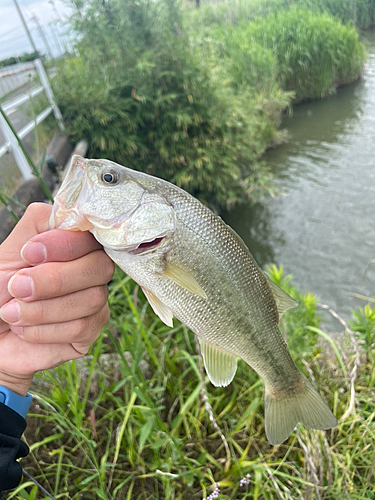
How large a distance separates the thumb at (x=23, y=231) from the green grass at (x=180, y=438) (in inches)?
29.7

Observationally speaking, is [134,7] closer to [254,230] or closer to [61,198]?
[254,230]

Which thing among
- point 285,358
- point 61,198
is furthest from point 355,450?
point 61,198

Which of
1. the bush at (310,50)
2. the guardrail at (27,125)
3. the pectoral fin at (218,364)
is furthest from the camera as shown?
the bush at (310,50)

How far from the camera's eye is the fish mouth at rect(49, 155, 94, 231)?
1221 millimetres

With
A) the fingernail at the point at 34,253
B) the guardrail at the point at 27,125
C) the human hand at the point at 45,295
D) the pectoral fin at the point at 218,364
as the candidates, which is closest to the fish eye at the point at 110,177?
the human hand at the point at 45,295

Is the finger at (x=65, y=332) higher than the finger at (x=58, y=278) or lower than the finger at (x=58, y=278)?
lower

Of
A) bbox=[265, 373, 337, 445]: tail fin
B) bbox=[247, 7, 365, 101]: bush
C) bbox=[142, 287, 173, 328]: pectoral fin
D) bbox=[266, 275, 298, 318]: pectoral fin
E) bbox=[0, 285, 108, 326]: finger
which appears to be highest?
bbox=[0, 285, 108, 326]: finger

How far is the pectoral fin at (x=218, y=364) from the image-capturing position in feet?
4.90

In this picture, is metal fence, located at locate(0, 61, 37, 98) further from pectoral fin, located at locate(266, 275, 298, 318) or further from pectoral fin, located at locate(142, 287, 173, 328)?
pectoral fin, located at locate(266, 275, 298, 318)

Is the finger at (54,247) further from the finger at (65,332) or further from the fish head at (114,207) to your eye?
the finger at (65,332)

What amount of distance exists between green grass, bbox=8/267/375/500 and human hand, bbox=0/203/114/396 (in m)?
0.53

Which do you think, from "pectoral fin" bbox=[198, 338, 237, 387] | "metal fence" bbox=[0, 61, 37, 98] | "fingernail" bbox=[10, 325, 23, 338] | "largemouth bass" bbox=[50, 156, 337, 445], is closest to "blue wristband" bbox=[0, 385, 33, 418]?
"fingernail" bbox=[10, 325, 23, 338]

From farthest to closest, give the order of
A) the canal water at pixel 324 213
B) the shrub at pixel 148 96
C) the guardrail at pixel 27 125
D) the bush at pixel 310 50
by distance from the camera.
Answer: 1. the bush at pixel 310 50
2. the shrub at pixel 148 96
3. the canal water at pixel 324 213
4. the guardrail at pixel 27 125

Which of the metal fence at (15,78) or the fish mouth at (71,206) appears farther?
the metal fence at (15,78)
